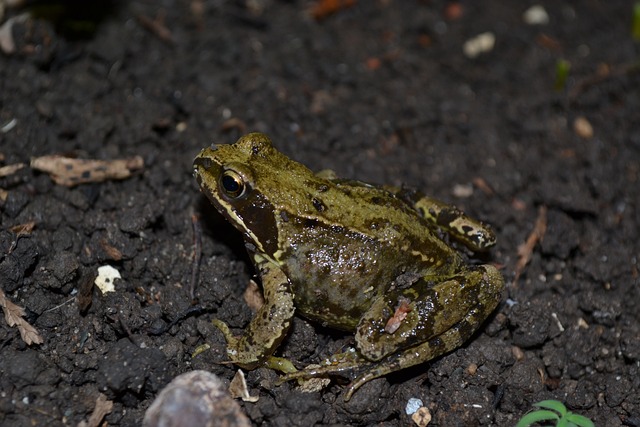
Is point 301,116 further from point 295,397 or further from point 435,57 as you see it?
point 295,397

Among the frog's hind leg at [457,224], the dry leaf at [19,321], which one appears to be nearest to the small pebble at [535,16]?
the frog's hind leg at [457,224]

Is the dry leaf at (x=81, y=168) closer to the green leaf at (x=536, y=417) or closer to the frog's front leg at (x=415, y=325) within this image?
the frog's front leg at (x=415, y=325)

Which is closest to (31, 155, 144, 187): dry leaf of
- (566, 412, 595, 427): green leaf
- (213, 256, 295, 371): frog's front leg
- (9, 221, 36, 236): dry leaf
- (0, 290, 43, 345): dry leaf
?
(9, 221, 36, 236): dry leaf

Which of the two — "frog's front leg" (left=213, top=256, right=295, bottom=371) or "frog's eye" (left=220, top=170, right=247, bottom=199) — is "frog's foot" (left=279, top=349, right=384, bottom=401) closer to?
"frog's front leg" (left=213, top=256, right=295, bottom=371)

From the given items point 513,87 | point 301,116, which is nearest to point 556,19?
point 513,87

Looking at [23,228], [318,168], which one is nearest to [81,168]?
[23,228]

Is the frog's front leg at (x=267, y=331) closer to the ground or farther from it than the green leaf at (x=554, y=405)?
farther from it
